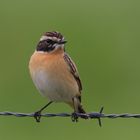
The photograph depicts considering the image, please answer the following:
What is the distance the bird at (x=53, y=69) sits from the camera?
13.4 m

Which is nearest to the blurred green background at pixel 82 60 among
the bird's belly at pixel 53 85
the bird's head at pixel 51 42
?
the bird's belly at pixel 53 85

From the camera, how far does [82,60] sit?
67.3 ft

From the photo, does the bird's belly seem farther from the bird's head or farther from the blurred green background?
the blurred green background

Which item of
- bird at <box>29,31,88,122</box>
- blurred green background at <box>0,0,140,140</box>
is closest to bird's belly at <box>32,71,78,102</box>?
bird at <box>29,31,88,122</box>

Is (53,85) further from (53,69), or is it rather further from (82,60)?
(82,60)

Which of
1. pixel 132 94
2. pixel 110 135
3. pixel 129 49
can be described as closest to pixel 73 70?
pixel 110 135

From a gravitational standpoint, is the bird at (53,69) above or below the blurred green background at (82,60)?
above

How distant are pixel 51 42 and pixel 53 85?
0.55 m

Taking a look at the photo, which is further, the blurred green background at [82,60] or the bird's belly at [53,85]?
the blurred green background at [82,60]

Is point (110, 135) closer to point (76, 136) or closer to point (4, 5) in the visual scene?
point (76, 136)

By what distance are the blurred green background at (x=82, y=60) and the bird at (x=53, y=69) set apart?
3213 mm

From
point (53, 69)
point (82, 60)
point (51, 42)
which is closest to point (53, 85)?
point (53, 69)

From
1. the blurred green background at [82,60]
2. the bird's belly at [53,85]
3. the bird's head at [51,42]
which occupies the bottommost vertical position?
the blurred green background at [82,60]

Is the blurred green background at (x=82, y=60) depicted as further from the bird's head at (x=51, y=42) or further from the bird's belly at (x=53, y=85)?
the bird's head at (x=51, y=42)
